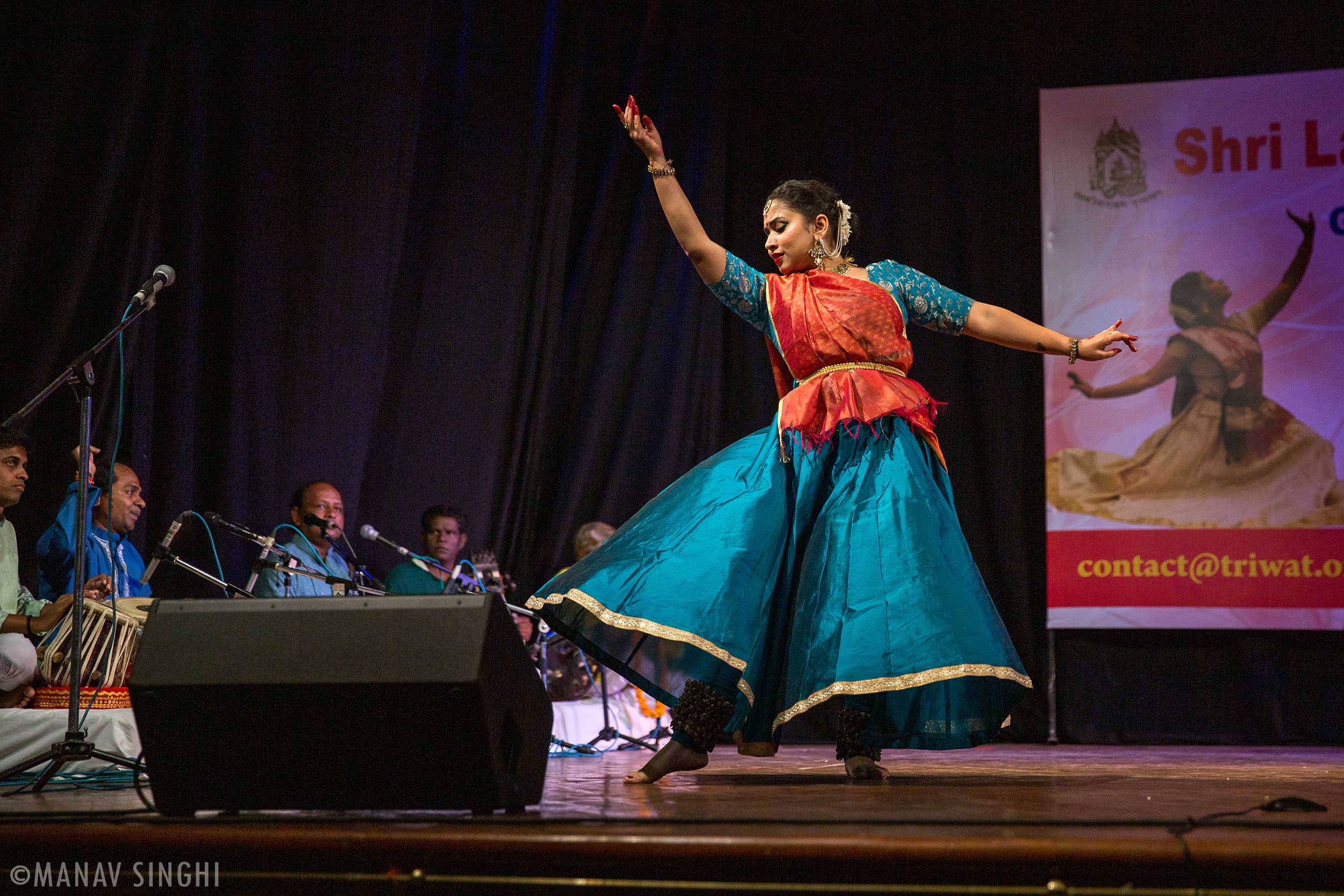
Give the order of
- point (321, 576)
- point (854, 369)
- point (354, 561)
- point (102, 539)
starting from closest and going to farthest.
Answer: point (854, 369) < point (102, 539) < point (321, 576) < point (354, 561)

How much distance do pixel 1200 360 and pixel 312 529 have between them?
12.4 ft

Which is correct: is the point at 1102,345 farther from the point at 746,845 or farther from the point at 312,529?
the point at 312,529

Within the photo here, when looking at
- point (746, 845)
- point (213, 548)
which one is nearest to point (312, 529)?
point (213, 548)

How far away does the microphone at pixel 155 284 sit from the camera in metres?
2.74

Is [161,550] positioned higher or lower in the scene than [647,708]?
higher

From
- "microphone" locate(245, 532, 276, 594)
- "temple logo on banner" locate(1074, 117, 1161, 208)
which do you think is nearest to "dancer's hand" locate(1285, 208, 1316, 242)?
"temple logo on banner" locate(1074, 117, 1161, 208)

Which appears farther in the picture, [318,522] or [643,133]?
[318,522]

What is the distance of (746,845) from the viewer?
57.4 inches

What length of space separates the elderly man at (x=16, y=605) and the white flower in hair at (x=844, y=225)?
2286mm

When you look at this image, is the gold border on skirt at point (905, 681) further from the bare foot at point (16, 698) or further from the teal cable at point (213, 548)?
the teal cable at point (213, 548)

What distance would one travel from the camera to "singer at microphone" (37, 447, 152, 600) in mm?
3773

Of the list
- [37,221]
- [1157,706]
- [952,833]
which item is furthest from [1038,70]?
[952,833]

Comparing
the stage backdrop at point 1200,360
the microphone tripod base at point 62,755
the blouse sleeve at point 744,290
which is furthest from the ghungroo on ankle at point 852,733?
the stage backdrop at point 1200,360

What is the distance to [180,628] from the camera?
1.74 m
